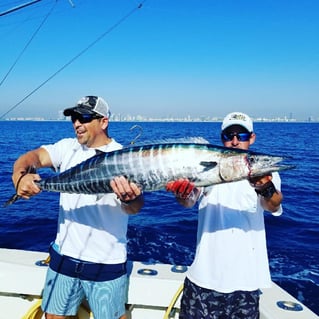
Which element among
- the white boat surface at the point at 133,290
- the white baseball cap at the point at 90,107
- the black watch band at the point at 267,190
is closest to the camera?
the black watch band at the point at 267,190

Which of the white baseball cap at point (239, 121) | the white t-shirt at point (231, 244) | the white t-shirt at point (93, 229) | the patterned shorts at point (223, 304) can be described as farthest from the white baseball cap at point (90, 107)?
the patterned shorts at point (223, 304)

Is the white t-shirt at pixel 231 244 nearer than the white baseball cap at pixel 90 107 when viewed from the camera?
Yes

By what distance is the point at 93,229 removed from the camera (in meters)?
2.83

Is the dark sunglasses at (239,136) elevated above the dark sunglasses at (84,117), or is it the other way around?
the dark sunglasses at (84,117)

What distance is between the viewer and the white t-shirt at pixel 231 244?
102 inches

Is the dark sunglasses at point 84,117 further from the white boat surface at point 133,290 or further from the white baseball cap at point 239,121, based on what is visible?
the white boat surface at point 133,290

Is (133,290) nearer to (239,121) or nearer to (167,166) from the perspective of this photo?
(167,166)

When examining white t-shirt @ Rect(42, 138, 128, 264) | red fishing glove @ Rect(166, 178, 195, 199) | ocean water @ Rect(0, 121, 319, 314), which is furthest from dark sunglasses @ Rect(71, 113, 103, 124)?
ocean water @ Rect(0, 121, 319, 314)

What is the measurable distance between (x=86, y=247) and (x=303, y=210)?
33.6 feet

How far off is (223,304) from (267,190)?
99 cm

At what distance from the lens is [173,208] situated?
1143 centimetres

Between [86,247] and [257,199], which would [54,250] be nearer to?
[86,247]

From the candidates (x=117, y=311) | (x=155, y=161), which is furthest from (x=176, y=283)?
(x=155, y=161)

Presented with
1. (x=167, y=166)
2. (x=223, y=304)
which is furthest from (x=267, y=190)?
(x=223, y=304)
